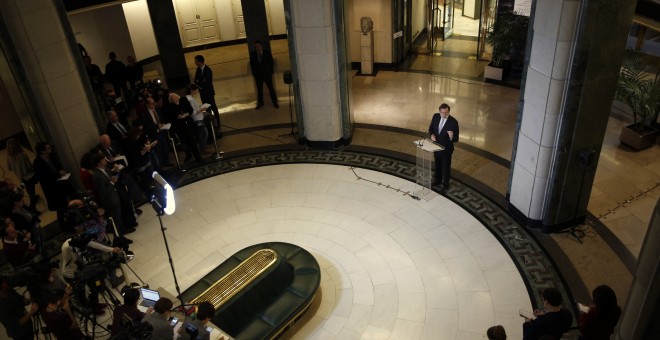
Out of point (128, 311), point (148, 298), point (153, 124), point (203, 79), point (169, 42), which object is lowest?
point (148, 298)

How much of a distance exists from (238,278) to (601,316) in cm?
358

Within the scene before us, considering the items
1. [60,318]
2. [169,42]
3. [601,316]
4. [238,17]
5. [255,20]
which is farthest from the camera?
[238,17]

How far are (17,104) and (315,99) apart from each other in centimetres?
449

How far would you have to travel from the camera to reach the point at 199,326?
4.49 m

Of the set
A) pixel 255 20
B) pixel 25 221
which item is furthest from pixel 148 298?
pixel 255 20

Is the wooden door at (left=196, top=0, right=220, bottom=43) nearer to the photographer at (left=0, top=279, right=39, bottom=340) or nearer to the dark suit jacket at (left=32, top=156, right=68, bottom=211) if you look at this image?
the dark suit jacket at (left=32, top=156, right=68, bottom=211)

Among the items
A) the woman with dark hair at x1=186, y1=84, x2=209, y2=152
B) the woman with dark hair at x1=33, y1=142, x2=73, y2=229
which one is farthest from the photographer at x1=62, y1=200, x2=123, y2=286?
the woman with dark hair at x1=186, y1=84, x2=209, y2=152

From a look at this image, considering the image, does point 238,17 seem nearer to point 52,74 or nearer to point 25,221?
point 52,74

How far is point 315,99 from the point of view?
8.88 m

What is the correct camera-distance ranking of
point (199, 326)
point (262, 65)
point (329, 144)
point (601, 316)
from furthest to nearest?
point (262, 65), point (329, 144), point (199, 326), point (601, 316)

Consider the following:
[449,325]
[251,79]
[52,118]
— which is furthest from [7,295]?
[251,79]

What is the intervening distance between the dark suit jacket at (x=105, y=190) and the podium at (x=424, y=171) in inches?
166

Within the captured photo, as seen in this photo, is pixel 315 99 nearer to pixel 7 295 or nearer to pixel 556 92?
pixel 556 92

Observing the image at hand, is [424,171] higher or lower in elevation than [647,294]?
lower
